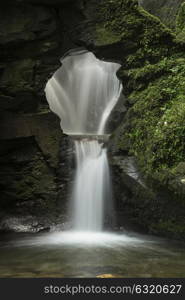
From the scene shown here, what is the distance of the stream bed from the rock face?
74.2 inches

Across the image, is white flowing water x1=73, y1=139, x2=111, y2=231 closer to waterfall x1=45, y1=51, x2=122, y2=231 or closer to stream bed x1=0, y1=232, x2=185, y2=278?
waterfall x1=45, y1=51, x2=122, y2=231

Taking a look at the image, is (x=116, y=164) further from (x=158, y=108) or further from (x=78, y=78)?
(x=78, y=78)

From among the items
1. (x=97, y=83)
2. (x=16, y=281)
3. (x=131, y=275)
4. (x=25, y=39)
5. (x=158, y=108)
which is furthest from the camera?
(x=97, y=83)

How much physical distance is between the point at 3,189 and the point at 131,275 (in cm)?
654

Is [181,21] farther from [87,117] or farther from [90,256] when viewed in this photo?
[90,256]

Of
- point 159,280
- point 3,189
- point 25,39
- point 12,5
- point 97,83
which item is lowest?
point 3,189

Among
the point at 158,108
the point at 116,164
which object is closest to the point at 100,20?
the point at 158,108

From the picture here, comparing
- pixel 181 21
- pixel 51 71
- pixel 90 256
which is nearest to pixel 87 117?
pixel 51 71

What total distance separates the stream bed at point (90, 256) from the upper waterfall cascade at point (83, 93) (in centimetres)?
699

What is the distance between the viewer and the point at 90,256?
670cm

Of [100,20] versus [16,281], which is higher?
[100,20]

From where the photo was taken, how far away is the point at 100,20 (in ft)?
36.4

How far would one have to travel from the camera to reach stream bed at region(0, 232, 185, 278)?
5.48 m

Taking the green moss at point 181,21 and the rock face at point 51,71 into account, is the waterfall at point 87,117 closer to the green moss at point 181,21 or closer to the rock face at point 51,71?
the rock face at point 51,71
